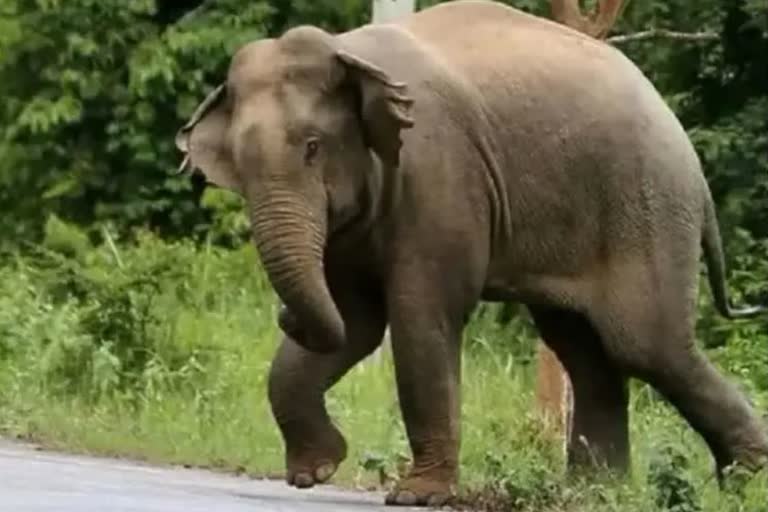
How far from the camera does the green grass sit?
11.9 metres

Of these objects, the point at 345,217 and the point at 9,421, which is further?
the point at 9,421

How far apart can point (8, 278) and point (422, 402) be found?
8.28 m

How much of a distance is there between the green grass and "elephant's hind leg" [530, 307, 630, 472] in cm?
20

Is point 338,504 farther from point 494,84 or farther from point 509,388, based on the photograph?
point 509,388

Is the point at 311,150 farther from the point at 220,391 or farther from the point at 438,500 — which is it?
the point at 220,391

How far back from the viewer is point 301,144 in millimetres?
11625

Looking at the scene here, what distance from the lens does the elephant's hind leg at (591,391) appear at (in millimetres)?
13578

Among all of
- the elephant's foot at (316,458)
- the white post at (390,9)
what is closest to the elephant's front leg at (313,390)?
the elephant's foot at (316,458)

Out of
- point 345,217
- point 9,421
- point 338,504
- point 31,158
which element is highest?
point 345,217

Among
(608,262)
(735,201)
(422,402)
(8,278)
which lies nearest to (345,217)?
(422,402)

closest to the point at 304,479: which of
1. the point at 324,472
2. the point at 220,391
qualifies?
the point at 324,472

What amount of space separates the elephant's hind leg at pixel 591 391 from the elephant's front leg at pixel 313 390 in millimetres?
1190

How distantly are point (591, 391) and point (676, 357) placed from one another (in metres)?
0.78

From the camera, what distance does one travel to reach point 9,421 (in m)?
15.2
